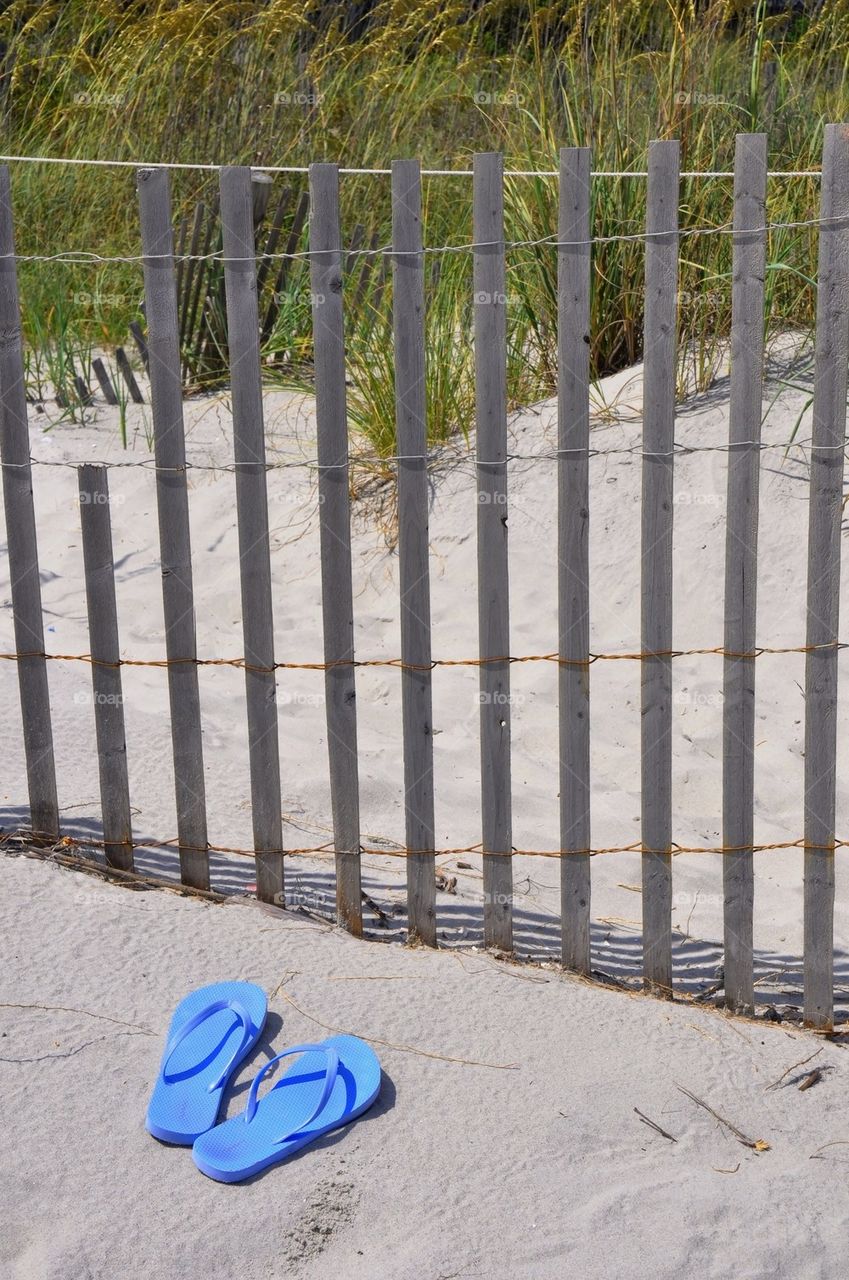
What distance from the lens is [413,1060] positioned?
225 centimetres

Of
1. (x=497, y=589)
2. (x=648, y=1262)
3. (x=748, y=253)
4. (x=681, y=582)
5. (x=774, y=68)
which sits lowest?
(x=648, y=1262)

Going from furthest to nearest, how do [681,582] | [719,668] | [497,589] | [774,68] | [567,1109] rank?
[774,68] → [681,582] → [719,668] → [497,589] → [567,1109]

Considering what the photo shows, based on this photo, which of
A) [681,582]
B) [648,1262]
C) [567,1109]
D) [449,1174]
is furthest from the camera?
[681,582]

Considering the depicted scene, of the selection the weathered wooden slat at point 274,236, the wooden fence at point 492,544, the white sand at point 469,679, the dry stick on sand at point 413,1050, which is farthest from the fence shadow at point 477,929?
the weathered wooden slat at point 274,236

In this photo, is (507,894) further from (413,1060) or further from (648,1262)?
(648,1262)

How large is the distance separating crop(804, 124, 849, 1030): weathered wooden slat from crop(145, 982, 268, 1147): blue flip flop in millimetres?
1059

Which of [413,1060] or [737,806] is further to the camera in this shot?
[737,806]

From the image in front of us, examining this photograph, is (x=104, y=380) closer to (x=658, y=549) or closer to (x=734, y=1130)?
(x=658, y=549)

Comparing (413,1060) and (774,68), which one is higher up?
(774,68)

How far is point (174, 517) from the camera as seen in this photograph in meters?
2.55

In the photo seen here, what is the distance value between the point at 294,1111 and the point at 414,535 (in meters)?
1.03

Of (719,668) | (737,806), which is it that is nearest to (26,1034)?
(737,806)

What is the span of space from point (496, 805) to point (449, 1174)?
74 cm

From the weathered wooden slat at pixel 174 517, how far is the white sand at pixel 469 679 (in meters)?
0.23
